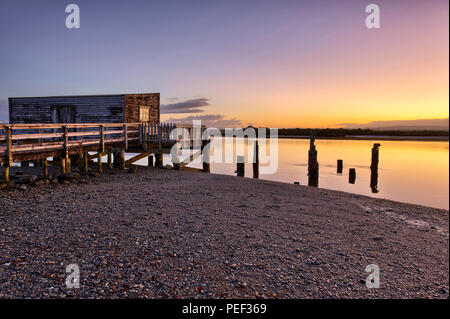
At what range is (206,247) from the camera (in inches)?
247

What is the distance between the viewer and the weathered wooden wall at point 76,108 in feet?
73.5

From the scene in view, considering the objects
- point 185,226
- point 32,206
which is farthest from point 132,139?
point 185,226

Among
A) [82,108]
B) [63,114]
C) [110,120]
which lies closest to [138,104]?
[110,120]

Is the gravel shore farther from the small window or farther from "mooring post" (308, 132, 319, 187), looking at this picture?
the small window

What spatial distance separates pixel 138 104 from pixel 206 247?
62.8 ft

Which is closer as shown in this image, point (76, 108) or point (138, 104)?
point (76, 108)

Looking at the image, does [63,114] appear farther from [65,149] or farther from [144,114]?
[65,149]

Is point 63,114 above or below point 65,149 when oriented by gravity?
above

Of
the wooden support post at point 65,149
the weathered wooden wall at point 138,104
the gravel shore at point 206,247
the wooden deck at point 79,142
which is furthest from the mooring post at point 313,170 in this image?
the wooden support post at point 65,149

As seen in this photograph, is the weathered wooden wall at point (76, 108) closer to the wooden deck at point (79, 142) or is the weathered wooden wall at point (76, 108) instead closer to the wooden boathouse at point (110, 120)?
the wooden boathouse at point (110, 120)

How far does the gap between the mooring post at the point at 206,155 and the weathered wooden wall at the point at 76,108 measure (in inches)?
250

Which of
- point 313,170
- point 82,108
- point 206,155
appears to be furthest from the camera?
point 82,108

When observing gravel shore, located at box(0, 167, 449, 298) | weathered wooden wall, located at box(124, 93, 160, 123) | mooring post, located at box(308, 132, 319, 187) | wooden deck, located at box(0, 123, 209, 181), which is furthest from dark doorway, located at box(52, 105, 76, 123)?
mooring post, located at box(308, 132, 319, 187)

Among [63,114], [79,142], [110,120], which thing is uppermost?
[63,114]
